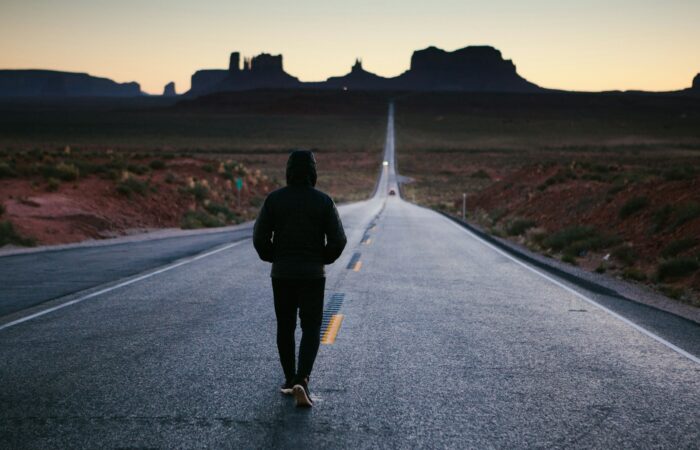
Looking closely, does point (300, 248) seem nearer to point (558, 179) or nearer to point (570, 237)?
point (570, 237)

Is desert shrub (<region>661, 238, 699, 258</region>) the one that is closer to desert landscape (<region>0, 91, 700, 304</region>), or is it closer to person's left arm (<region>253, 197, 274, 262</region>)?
desert landscape (<region>0, 91, 700, 304</region>)

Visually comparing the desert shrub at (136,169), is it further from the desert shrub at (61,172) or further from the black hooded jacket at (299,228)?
the black hooded jacket at (299,228)

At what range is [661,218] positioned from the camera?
1628cm

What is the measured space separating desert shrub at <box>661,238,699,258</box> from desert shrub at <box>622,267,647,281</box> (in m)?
1.02

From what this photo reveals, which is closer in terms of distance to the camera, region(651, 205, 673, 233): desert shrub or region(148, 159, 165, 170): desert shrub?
region(651, 205, 673, 233): desert shrub

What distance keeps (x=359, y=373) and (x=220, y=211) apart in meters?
26.6

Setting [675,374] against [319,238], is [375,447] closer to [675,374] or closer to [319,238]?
[319,238]

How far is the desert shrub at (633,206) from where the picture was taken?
18.5 m

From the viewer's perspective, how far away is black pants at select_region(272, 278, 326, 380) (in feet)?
16.0

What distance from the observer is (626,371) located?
20.0 ft

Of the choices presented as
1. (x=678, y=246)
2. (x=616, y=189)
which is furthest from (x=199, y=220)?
(x=678, y=246)

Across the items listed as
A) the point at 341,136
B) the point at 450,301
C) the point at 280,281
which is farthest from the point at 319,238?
the point at 341,136

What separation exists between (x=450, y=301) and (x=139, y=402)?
5.62 metres

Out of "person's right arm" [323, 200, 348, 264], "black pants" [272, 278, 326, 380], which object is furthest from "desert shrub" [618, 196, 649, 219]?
"black pants" [272, 278, 326, 380]
